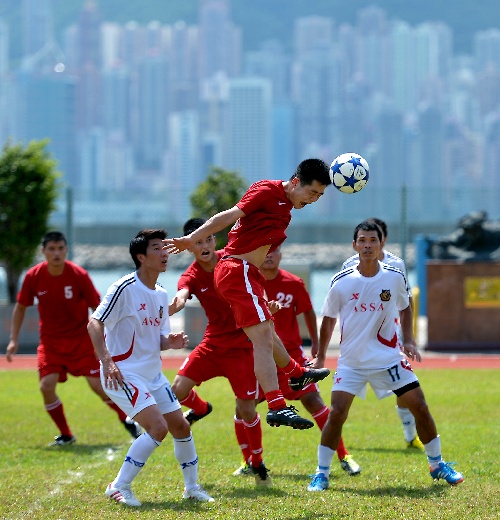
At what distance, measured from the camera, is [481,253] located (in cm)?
2044

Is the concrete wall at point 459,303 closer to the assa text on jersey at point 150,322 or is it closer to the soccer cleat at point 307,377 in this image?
the soccer cleat at point 307,377

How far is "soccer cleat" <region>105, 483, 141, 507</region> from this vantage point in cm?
772

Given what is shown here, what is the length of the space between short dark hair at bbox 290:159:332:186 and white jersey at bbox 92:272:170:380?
4.71 feet

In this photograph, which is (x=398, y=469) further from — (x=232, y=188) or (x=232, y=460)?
(x=232, y=188)

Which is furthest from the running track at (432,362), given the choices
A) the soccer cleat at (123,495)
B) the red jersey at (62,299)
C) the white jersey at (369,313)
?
→ the soccer cleat at (123,495)

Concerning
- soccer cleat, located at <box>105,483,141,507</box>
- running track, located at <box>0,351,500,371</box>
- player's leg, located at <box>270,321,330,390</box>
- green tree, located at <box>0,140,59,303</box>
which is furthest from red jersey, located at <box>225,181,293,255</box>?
green tree, located at <box>0,140,59,303</box>

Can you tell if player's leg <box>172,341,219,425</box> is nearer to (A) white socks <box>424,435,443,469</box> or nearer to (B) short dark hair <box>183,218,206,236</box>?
(B) short dark hair <box>183,218,206,236</box>

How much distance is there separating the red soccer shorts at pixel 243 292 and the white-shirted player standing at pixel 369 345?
95 centimetres

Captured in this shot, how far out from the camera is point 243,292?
792cm

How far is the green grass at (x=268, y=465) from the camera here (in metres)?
7.45

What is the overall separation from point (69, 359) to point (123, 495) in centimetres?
372

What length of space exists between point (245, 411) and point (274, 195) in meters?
2.02

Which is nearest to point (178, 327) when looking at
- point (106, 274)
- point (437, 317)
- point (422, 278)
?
point (437, 317)

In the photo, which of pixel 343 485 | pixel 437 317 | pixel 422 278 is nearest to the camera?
pixel 343 485
